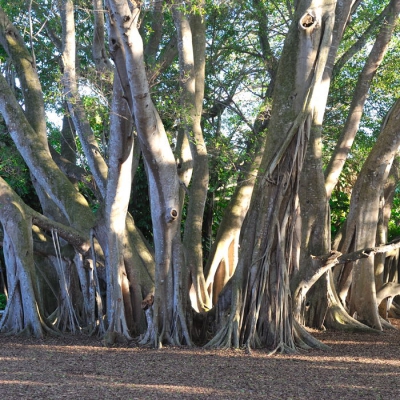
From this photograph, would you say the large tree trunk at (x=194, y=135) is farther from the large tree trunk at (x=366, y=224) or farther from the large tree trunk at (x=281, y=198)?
the large tree trunk at (x=366, y=224)

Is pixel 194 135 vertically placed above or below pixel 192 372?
above

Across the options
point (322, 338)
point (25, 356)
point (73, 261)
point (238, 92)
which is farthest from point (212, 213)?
point (25, 356)

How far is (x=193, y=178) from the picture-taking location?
1024 centimetres

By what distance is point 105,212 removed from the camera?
9.21 metres

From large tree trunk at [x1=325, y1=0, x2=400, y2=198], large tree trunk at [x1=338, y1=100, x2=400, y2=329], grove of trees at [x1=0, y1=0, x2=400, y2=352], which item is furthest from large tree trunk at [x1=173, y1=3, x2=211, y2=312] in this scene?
large tree trunk at [x1=338, y1=100, x2=400, y2=329]

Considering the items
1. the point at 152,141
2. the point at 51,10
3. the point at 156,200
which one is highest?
the point at 51,10

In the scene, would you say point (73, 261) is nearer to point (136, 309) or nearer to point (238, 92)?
point (136, 309)

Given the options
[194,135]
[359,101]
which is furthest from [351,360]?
[359,101]

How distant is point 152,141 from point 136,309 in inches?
119

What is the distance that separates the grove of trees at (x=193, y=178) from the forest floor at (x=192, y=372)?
629mm

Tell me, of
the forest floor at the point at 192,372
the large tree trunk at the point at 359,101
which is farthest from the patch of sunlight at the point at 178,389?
the large tree trunk at the point at 359,101

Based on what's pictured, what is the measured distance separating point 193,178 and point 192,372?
4.16 meters

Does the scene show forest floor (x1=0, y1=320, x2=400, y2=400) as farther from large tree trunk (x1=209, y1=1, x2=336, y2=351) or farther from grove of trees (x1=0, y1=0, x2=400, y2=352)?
grove of trees (x1=0, y1=0, x2=400, y2=352)

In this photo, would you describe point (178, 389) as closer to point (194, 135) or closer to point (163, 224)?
point (163, 224)
